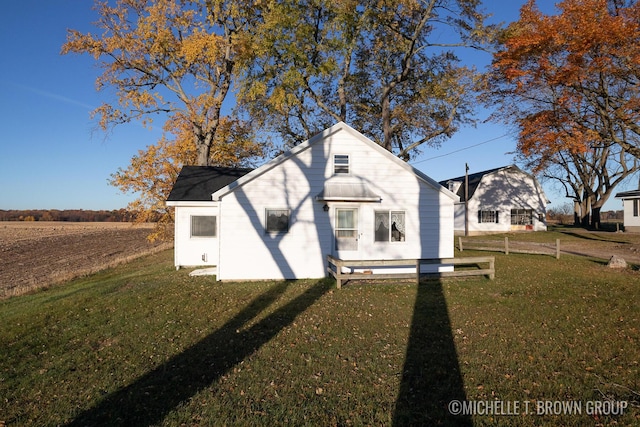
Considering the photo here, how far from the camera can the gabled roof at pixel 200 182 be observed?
57.8 feet

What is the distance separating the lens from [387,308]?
9.97 m

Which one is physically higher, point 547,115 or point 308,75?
point 308,75

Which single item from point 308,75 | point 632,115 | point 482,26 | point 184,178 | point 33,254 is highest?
point 482,26

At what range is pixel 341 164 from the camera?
571 inches

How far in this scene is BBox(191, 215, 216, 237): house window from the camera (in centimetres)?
1777

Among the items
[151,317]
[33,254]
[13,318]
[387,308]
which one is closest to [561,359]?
[387,308]

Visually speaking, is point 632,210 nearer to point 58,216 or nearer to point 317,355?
point 317,355

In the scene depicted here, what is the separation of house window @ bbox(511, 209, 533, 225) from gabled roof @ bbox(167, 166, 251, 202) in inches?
1162

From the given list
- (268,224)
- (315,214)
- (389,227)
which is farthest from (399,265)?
(268,224)

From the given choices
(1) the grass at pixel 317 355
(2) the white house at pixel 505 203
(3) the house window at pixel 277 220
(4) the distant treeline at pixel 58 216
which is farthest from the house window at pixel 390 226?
(4) the distant treeline at pixel 58 216

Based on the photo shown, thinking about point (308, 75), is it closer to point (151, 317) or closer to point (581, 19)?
point (581, 19)

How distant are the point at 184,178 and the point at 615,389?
1827cm

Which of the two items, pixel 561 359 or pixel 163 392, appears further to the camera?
pixel 561 359

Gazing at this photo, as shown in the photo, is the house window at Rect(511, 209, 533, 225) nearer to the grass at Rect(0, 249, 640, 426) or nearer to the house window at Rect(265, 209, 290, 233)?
→ the grass at Rect(0, 249, 640, 426)
